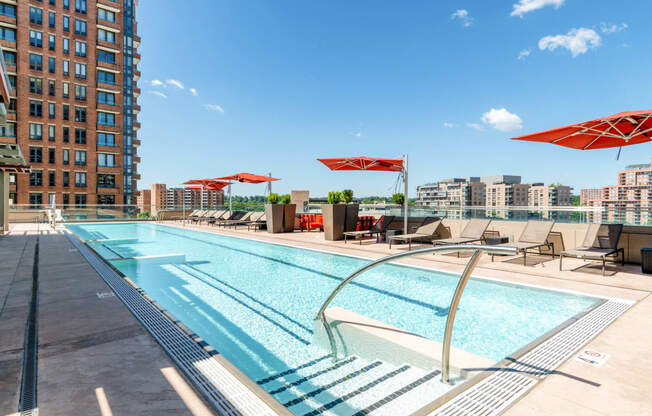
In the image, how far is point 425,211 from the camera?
9.86 metres

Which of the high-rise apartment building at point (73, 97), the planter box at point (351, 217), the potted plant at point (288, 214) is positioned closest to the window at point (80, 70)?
the high-rise apartment building at point (73, 97)

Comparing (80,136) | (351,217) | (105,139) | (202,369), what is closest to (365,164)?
(351,217)

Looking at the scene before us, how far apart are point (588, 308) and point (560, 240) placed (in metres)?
4.35

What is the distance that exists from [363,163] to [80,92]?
3581 cm

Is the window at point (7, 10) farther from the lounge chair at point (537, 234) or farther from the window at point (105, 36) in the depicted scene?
the lounge chair at point (537, 234)

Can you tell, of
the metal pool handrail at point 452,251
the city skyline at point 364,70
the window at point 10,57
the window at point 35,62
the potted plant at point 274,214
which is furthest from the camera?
the window at point 35,62

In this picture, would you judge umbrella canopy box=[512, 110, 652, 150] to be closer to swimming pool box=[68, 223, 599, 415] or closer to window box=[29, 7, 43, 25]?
swimming pool box=[68, 223, 599, 415]

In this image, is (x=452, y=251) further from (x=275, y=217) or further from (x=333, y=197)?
(x=275, y=217)

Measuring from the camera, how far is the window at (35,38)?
30705 millimetres

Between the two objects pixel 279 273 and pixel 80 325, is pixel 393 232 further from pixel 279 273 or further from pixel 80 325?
pixel 80 325

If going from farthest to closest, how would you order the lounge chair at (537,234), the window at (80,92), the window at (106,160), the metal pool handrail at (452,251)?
the window at (106,160)
the window at (80,92)
the lounge chair at (537,234)
the metal pool handrail at (452,251)

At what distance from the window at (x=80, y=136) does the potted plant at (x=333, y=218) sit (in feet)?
112

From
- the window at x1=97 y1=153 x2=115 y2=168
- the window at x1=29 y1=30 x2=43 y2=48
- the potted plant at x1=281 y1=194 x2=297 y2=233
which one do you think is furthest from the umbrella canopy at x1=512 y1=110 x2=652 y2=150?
the window at x1=29 y1=30 x2=43 y2=48

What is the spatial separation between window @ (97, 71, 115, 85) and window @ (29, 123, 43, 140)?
7.30 m
